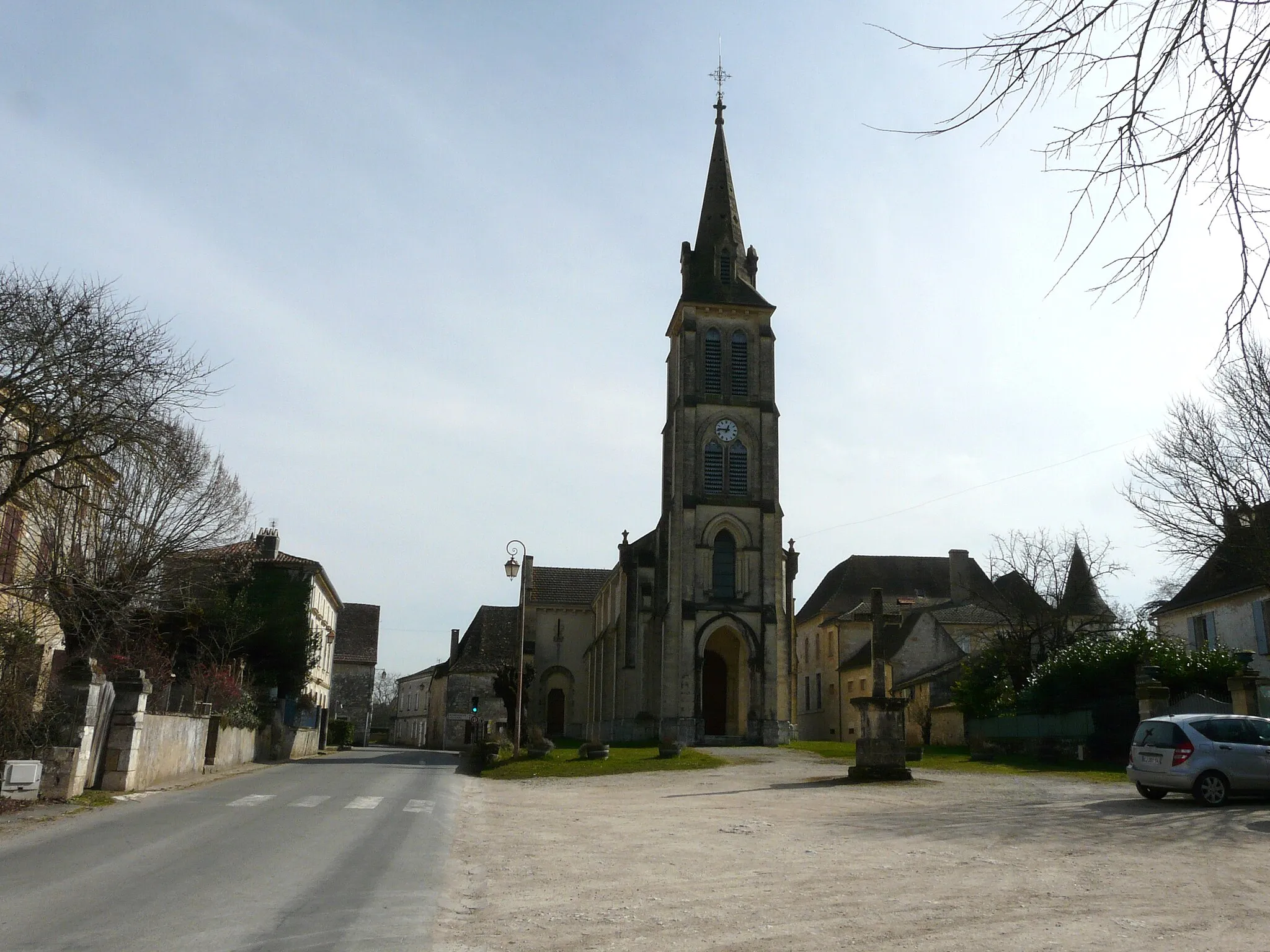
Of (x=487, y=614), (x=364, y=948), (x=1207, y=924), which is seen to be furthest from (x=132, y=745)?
(x=487, y=614)

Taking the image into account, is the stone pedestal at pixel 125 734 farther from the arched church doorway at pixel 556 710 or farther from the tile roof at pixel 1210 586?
the arched church doorway at pixel 556 710

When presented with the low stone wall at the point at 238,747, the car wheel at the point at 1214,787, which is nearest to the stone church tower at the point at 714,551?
the low stone wall at the point at 238,747

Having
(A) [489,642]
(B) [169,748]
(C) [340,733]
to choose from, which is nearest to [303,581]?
(B) [169,748]

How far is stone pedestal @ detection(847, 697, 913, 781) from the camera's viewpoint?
21.1 meters

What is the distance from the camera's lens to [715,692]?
4331 cm

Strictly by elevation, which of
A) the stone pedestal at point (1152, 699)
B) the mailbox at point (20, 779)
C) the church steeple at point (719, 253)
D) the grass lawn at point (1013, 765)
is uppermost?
the church steeple at point (719, 253)

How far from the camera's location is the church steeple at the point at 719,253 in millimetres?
44375

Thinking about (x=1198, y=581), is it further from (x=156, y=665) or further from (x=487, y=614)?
(x=487, y=614)

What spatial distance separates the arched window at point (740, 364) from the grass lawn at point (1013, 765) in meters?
16.1

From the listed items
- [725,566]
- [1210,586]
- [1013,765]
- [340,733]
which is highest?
[725,566]

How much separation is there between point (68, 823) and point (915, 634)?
38.3 meters

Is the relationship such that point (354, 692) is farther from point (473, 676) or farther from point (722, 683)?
point (722, 683)

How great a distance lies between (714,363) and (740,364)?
3.74ft

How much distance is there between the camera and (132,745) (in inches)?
683
